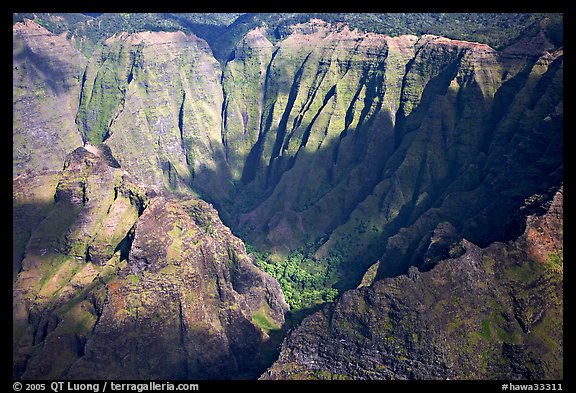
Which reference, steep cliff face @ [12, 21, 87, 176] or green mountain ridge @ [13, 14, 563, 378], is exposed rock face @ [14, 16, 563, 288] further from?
steep cliff face @ [12, 21, 87, 176]

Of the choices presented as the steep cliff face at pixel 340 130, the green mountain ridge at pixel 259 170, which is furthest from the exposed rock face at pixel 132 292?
the steep cliff face at pixel 340 130

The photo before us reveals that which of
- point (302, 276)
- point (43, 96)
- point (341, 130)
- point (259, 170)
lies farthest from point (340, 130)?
point (43, 96)

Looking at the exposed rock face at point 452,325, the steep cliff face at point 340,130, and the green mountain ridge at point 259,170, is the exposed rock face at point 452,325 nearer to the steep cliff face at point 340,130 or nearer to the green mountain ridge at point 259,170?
the green mountain ridge at point 259,170

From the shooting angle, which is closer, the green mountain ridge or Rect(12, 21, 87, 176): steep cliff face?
the green mountain ridge

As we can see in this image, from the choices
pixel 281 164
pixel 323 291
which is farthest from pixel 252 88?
pixel 323 291

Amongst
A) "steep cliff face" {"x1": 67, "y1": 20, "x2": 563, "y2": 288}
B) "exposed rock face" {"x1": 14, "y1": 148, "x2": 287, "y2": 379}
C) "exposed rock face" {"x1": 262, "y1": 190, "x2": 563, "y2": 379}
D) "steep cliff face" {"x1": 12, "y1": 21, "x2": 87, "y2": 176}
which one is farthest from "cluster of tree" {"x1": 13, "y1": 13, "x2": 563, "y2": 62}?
"exposed rock face" {"x1": 14, "y1": 148, "x2": 287, "y2": 379}

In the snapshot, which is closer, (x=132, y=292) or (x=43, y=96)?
(x=132, y=292)

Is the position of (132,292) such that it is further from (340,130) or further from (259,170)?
(259,170)

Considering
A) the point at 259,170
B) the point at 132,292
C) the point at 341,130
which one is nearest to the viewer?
the point at 132,292
